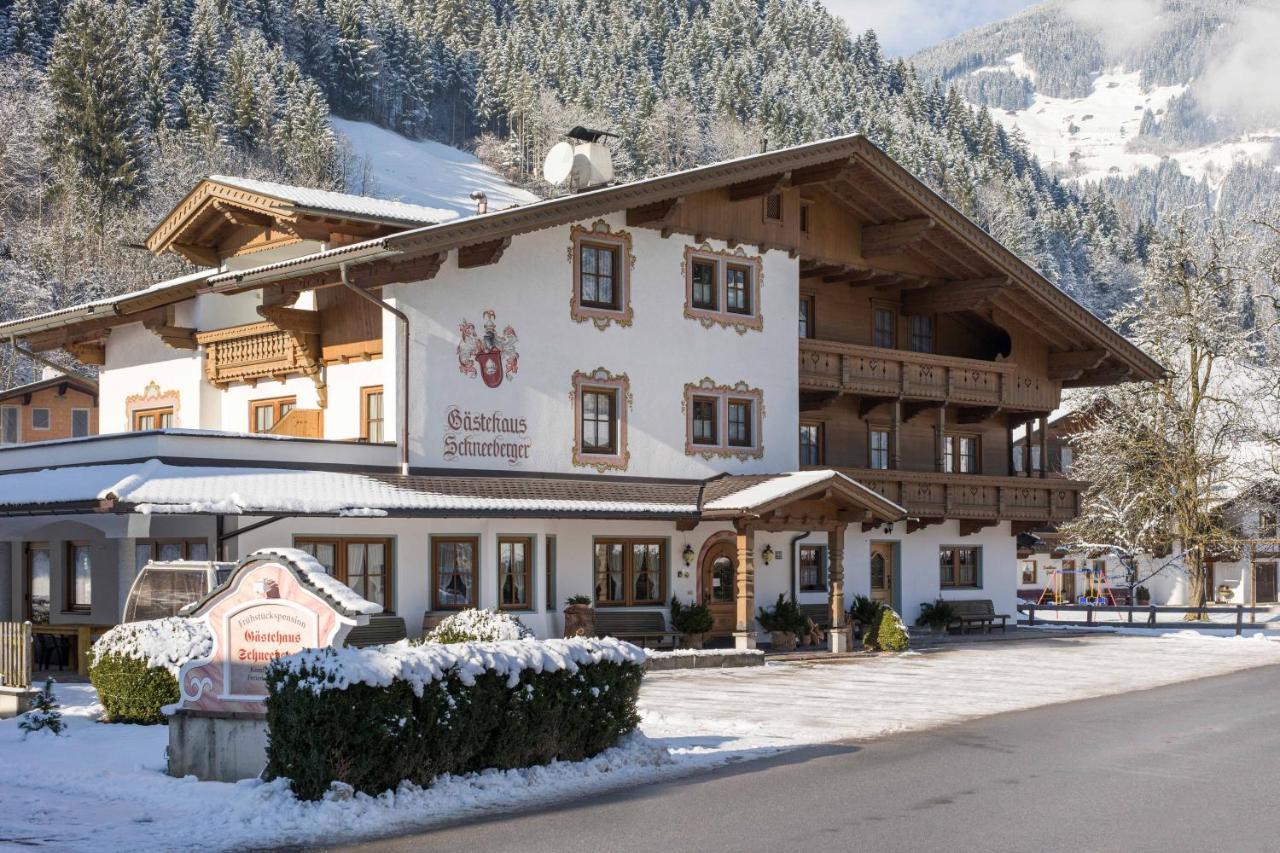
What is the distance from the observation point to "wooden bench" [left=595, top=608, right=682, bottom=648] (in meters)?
30.6

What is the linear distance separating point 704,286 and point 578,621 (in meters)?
8.10

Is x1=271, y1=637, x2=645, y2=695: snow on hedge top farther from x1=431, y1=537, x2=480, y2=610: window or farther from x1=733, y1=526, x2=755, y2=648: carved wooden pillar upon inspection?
x1=733, y1=526, x2=755, y2=648: carved wooden pillar

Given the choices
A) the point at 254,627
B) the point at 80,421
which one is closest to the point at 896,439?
the point at 254,627

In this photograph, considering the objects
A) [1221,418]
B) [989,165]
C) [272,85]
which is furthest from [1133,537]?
[989,165]

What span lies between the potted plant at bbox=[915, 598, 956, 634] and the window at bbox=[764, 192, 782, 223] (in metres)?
10.6

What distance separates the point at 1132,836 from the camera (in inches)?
471

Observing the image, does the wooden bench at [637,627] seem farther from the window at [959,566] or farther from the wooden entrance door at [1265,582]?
the wooden entrance door at [1265,582]

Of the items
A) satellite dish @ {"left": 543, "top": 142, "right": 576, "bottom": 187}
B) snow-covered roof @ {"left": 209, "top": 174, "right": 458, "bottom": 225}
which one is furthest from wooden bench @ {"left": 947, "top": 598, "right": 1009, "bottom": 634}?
snow-covered roof @ {"left": 209, "top": 174, "right": 458, "bottom": 225}

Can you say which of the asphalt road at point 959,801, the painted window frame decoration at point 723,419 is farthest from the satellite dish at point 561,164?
the asphalt road at point 959,801

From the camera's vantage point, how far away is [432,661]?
1405cm

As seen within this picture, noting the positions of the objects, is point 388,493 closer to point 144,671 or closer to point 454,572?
point 454,572

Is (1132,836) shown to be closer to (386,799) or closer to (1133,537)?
(386,799)

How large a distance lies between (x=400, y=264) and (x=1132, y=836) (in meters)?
18.0

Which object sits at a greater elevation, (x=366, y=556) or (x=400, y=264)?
(x=400, y=264)
